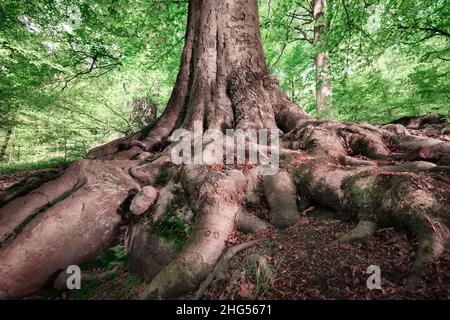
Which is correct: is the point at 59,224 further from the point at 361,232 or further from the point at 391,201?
the point at 391,201

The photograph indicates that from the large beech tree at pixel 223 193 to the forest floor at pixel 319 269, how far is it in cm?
10

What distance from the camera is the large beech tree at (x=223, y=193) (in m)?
2.10

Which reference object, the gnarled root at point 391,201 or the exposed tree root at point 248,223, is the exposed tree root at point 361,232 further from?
the exposed tree root at point 248,223

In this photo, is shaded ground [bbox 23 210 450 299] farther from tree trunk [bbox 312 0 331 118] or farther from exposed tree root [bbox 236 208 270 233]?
tree trunk [bbox 312 0 331 118]

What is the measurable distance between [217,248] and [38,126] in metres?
8.38

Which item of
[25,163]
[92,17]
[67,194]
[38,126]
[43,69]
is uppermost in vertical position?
[92,17]

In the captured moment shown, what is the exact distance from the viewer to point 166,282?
2.09 meters

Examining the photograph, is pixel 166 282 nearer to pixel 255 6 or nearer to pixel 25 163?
pixel 255 6

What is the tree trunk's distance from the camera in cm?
783

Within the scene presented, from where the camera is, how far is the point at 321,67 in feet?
25.7

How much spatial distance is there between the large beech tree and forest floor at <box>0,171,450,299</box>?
0.32ft

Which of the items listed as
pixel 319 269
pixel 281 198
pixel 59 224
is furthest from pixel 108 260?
pixel 319 269
